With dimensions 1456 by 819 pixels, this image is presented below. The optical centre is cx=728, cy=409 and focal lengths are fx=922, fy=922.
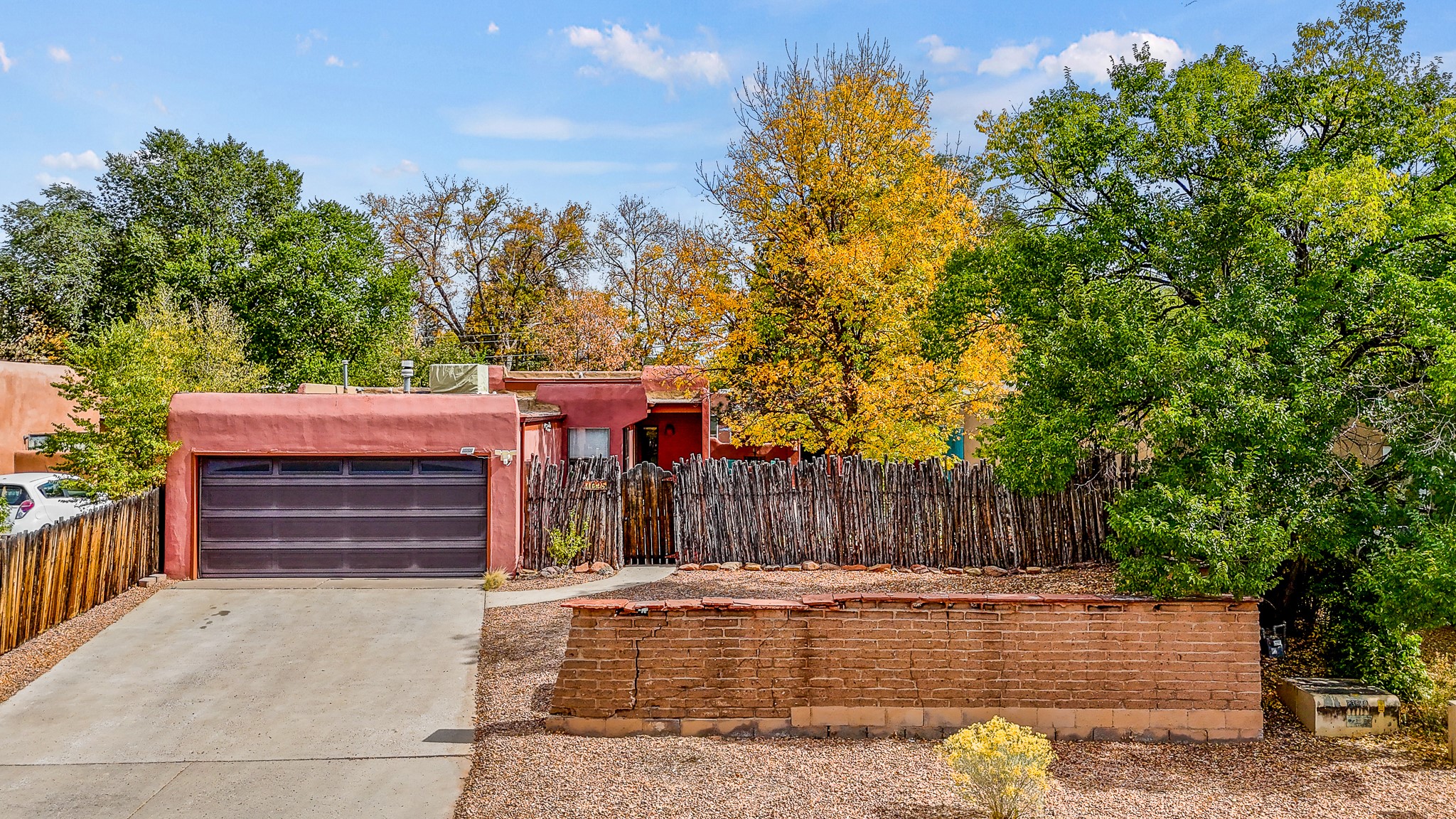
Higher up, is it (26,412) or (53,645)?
(26,412)

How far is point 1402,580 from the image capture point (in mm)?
7098

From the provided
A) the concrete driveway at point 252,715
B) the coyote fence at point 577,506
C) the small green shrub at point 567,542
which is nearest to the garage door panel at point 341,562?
the coyote fence at point 577,506

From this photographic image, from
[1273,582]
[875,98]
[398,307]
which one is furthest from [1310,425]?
[398,307]

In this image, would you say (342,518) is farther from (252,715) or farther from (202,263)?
(202,263)

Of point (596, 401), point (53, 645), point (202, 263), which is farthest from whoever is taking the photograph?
point (202, 263)

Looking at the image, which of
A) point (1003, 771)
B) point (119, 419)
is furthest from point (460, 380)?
point (1003, 771)

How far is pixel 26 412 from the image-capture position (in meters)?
21.7

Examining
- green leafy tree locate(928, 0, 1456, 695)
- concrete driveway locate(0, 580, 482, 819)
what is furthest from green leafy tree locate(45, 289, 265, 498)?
green leafy tree locate(928, 0, 1456, 695)

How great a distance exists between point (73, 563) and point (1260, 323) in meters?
13.1

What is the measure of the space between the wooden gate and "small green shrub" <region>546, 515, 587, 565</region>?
726 mm

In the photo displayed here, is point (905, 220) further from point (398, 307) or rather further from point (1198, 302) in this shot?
point (398, 307)

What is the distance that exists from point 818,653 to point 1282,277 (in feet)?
18.6

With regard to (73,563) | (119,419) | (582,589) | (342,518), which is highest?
(119,419)

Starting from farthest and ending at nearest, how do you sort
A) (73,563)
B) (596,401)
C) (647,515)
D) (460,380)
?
Result: (460,380), (596,401), (647,515), (73,563)
